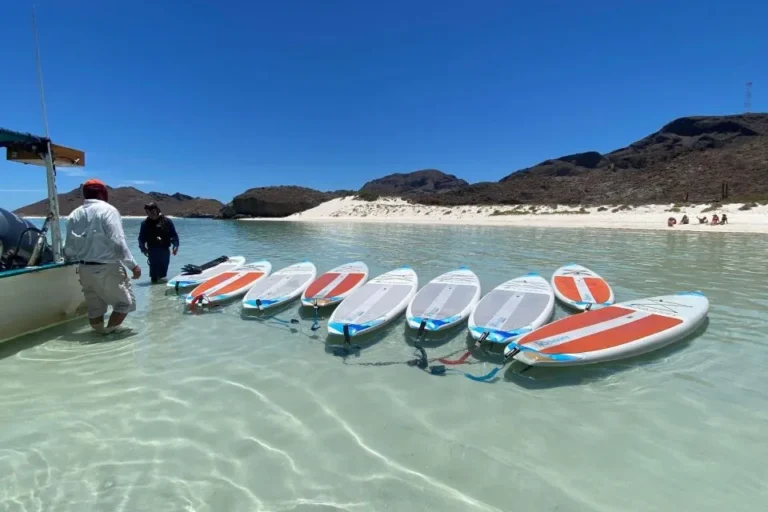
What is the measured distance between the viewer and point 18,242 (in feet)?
20.7

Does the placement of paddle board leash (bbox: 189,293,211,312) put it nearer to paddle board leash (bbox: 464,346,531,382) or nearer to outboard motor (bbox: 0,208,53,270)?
outboard motor (bbox: 0,208,53,270)

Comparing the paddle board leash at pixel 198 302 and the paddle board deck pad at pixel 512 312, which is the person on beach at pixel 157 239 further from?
the paddle board deck pad at pixel 512 312

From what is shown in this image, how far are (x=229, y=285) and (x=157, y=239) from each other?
278 centimetres

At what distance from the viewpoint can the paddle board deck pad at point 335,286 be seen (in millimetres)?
7492

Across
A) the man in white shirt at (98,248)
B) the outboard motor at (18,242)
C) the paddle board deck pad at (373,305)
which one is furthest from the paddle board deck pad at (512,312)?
the outboard motor at (18,242)

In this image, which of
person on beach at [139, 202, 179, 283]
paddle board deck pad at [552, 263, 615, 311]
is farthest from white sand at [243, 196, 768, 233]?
person on beach at [139, 202, 179, 283]

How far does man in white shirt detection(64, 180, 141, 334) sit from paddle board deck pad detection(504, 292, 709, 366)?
5392 mm

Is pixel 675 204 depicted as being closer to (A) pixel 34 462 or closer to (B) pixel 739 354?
(B) pixel 739 354

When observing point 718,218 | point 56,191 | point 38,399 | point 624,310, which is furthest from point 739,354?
point 718,218

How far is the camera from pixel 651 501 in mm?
2768

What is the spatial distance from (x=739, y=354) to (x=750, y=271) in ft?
25.7

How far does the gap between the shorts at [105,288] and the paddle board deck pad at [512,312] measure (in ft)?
16.8

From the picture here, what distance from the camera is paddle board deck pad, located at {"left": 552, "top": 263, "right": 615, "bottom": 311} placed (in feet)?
23.3

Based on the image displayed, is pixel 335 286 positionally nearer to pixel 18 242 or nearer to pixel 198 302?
pixel 198 302
